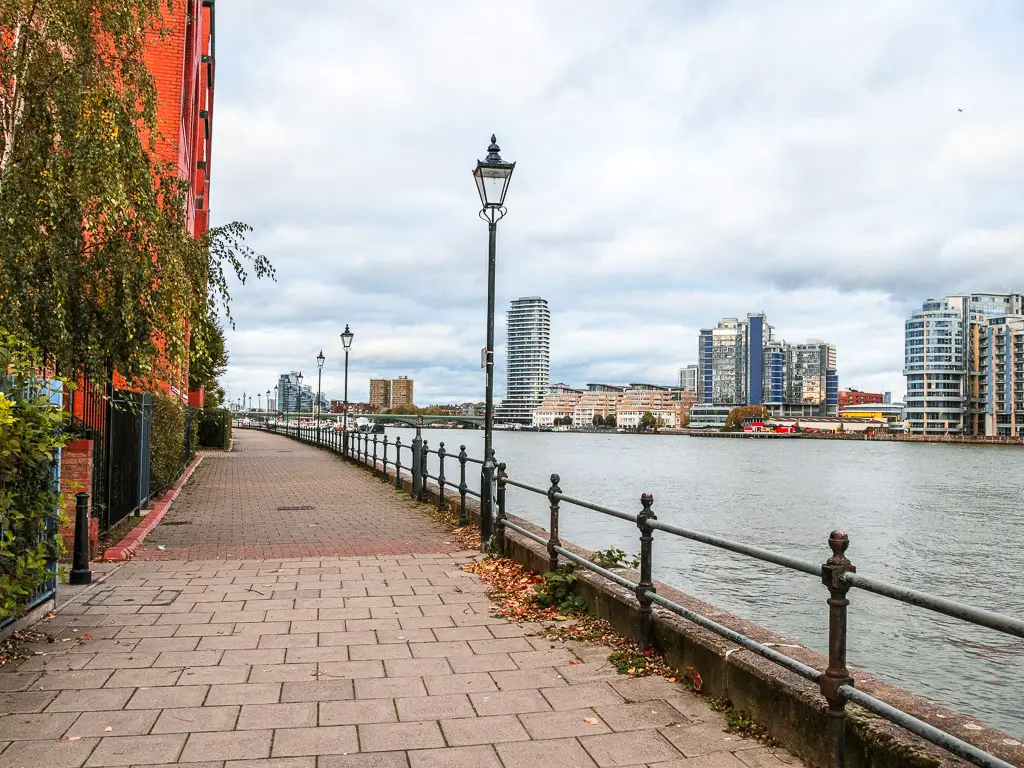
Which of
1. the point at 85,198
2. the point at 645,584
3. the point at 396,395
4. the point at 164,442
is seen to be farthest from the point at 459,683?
the point at 396,395

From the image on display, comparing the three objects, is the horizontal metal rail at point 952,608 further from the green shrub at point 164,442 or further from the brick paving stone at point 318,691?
the green shrub at point 164,442

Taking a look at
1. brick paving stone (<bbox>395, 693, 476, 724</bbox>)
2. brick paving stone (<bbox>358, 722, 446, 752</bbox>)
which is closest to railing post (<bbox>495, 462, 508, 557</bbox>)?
brick paving stone (<bbox>395, 693, 476, 724</bbox>)

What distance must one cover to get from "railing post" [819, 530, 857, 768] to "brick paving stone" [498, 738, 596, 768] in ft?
3.57

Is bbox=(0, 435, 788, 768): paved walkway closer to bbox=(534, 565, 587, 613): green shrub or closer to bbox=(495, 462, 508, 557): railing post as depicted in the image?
bbox=(534, 565, 587, 613): green shrub

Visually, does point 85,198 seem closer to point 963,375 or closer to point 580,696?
point 580,696

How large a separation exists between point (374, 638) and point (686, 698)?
2.45 m

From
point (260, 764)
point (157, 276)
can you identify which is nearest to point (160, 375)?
point (157, 276)

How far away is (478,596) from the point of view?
26.0ft

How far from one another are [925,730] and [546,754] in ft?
5.67

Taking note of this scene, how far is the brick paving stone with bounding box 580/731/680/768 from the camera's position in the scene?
13.5ft

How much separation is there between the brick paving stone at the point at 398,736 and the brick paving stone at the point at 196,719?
722 millimetres

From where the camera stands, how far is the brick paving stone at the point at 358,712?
464 centimetres

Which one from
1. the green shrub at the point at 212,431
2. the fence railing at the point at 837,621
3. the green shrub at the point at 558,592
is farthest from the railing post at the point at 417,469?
the green shrub at the point at 212,431

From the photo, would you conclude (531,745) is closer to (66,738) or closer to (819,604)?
(66,738)
